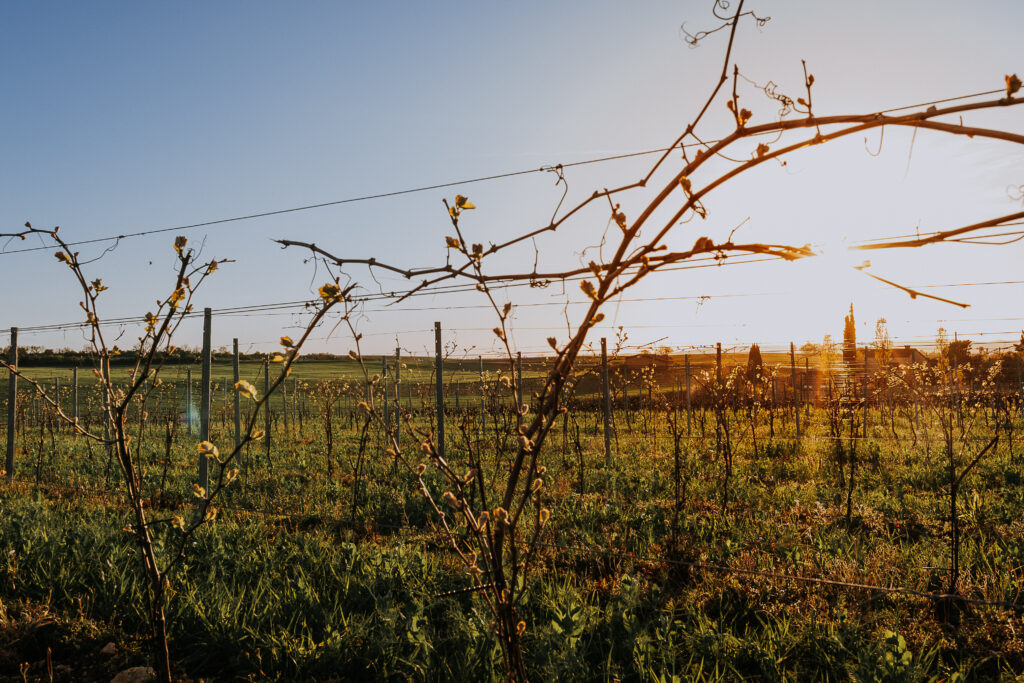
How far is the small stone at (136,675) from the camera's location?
113 inches

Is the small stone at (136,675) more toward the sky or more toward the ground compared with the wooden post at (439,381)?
more toward the ground

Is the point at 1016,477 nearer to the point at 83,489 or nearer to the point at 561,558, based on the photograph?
the point at 561,558

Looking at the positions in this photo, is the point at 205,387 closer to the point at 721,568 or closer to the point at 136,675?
the point at 136,675

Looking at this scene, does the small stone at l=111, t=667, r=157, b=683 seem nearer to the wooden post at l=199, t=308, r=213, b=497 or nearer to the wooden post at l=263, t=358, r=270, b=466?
the wooden post at l=263, t=358, r=270, b=466

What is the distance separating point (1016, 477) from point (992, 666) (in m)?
5.44

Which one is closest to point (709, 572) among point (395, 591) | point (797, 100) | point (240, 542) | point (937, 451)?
point (395, 591)

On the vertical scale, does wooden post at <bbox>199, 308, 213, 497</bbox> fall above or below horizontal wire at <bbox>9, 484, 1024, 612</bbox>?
above

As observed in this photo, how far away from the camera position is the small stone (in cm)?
287

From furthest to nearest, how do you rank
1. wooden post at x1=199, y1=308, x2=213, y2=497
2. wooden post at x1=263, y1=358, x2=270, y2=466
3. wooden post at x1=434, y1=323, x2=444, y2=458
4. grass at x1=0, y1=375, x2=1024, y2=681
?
wooden post at x1=434, y1=323, x2=444, y2=458 → wooden post at x1=199, y1=308, x2=213, y2=497 → grass at x1=0, y1=375, x2=1024, y2=681 → wooden post at x1=263, y1=358, x2=270, y2=466

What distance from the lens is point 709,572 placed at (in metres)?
4.31

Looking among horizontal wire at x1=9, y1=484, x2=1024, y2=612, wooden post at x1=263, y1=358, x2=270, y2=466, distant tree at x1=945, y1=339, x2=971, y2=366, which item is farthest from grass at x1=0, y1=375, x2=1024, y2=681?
distant tree at x1=945, y1=339, x2=971, y2=366

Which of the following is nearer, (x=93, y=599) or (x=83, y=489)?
(x=93, y=599)

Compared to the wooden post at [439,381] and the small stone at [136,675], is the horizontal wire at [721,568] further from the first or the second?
the wooden post at [439,381]

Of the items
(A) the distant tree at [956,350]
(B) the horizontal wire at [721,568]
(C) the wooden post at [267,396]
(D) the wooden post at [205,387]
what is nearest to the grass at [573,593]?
(B) the horizontal wire at [721,568]
